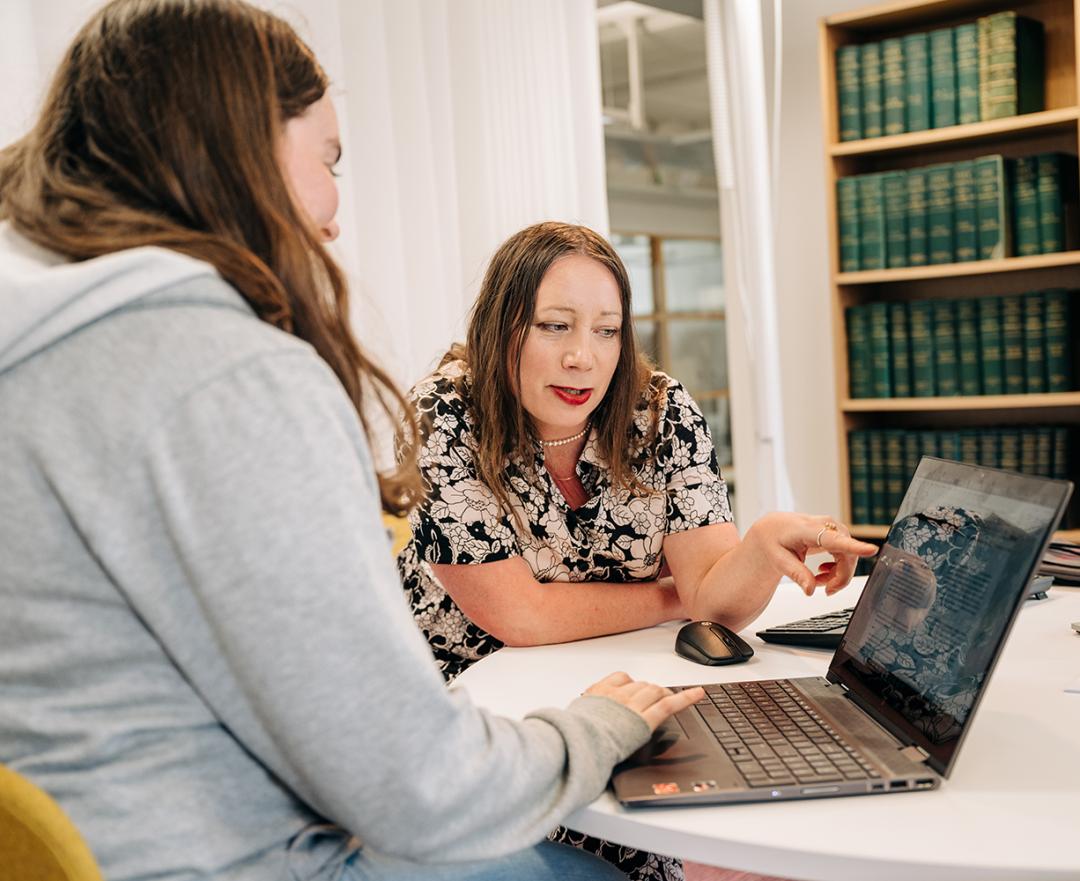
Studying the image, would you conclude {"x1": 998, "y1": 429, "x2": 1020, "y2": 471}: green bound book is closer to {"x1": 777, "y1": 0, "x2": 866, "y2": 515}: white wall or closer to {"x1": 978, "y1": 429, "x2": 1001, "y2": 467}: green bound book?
{"x1": 978, "y1": 429, "x2": 1001, "y2": 467}: green bound book

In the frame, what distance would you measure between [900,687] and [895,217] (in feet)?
8.79

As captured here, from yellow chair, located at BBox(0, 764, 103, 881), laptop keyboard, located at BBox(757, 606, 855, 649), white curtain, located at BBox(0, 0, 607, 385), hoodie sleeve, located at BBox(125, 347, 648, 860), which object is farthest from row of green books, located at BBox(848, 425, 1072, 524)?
yellow chair, located at BBox(0, 764, 103, 881)

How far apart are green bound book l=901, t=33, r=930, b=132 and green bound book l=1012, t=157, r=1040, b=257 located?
1.03 ft

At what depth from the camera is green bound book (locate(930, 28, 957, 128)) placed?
3.24m

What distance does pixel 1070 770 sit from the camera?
0.92 metres

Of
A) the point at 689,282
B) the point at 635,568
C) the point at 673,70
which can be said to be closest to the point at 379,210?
the point at 635,568

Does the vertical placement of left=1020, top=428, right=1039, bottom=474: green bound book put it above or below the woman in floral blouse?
below

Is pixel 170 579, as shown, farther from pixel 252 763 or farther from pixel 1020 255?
pixel 1020 255

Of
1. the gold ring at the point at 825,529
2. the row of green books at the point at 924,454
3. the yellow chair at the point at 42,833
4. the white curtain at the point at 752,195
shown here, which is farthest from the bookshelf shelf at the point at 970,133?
the yellow chair at the point at 42,833

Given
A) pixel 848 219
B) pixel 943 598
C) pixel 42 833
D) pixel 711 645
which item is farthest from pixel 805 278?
pixel 42 833

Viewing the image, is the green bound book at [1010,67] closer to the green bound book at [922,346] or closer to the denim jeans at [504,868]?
the green bound book at [922,346]

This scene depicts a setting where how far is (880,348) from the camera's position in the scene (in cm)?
346

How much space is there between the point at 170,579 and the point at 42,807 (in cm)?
16

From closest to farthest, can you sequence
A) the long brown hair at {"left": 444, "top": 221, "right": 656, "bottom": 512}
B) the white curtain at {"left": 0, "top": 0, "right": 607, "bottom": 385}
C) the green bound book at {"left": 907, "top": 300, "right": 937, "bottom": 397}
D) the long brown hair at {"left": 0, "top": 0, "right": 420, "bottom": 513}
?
the long brown hair at {"left": 0, "top": 0, "right": 420, "bottom": 513} → the long brown hair at {"left": 444, "top": 221, "right": 656, "bottom": 512} → the white curtain at {"left": 0, "top": 0, "right": 607, "bottom": 385} → the green bound book at {"left": 907, "top": 300, "right": 937, "bottom": 397}
